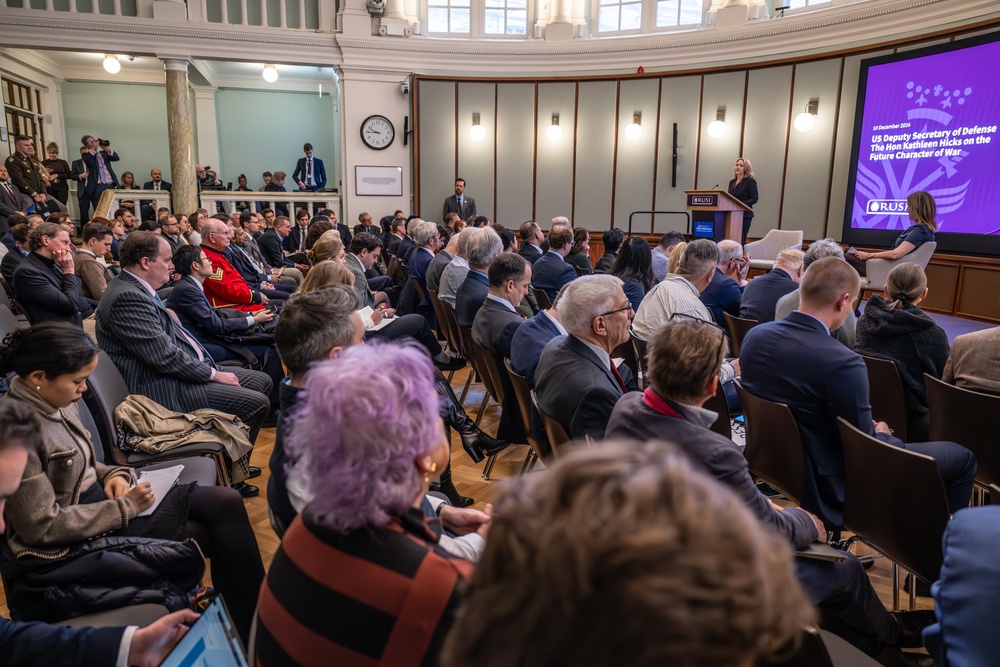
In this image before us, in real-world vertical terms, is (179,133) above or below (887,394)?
above

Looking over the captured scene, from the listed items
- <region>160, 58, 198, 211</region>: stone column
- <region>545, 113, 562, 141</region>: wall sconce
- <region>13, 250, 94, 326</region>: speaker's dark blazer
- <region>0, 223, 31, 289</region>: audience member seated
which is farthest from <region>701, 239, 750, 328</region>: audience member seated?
<region>160, 58, 198, 211</region>: stone column

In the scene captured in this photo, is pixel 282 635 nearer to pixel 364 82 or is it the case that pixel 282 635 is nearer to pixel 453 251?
pixel 453 251

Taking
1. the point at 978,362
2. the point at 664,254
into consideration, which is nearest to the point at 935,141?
the point at 664,254

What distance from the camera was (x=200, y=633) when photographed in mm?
1257

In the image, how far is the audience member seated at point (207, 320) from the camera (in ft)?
12.4

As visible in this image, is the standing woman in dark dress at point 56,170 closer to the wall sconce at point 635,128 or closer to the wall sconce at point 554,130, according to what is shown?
the wall sconce at point 554,130

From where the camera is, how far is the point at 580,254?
247 inches

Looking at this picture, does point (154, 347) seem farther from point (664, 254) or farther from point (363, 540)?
point (664, 254)

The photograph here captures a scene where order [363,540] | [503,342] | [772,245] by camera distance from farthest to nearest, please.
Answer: [772,245] → [503,342] → [363,540]

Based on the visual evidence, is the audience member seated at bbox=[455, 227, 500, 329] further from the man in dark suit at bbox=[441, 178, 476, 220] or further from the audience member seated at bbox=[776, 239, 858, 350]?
the man in dark suit at bbox=[441, 178, 476, 220]

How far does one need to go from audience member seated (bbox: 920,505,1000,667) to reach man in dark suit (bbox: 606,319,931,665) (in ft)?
1.73

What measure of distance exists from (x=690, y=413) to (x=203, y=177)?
40.7 ft

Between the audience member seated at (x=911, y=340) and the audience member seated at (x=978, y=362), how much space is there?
5.6 inches

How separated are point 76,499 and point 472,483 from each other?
1.91 metres
